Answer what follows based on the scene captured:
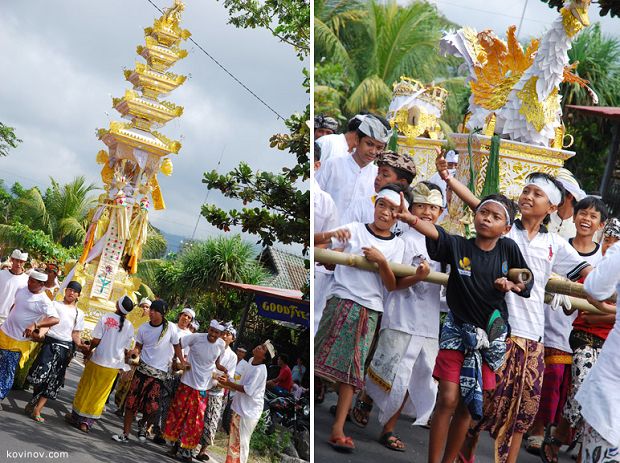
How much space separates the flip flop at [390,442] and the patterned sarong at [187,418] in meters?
3.42

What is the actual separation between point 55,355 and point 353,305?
417 cm

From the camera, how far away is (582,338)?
453 cm

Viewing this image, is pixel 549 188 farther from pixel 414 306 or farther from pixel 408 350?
pixel 408 350

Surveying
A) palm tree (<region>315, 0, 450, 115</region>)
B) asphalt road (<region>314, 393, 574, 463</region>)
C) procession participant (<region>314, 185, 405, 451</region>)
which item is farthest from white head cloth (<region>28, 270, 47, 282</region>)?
palm tree (<region>315, 0, 450, 115</region>)

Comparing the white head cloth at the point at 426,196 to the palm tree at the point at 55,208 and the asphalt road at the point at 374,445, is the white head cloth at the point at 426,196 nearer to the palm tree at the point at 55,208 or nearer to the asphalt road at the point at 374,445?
the asphalt road at the point at 374,445

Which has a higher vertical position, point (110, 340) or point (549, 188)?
point (549, 188)

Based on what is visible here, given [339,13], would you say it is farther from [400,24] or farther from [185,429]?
[185,429]

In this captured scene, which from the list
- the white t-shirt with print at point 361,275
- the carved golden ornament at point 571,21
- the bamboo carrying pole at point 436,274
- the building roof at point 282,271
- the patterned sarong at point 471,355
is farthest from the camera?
the building roof at point 282,271

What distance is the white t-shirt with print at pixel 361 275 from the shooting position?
3904 mm

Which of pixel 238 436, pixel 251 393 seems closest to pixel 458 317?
pixel 251 393

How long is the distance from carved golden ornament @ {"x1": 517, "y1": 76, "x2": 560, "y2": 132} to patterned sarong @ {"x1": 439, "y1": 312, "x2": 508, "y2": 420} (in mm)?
2735

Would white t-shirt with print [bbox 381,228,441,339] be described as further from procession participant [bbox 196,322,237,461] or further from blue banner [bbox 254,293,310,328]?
blue banner [bbox 254,293,310,328]

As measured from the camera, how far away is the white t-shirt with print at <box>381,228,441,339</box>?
13.5ft

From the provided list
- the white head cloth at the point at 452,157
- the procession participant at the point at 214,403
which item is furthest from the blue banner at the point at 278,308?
the white head cloth at the point at 452,157
